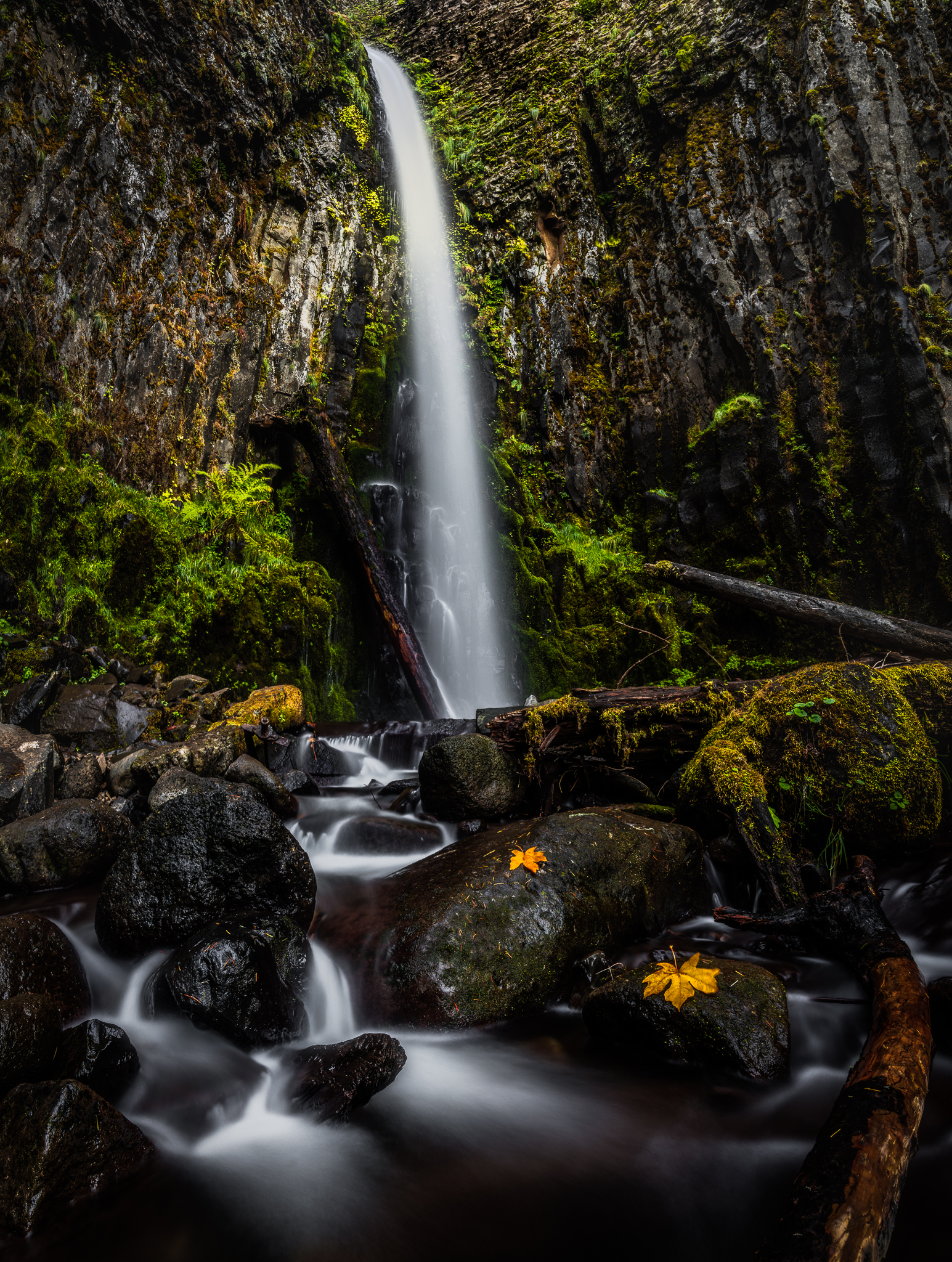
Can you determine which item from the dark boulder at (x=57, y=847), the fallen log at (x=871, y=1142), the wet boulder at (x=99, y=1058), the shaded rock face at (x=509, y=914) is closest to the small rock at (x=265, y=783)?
the dark boulder at (x=57, y=847)

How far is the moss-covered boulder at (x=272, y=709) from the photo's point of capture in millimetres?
6430

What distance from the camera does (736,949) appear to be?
317 centimetres

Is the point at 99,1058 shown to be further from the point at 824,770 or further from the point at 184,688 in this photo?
the point at 184,688

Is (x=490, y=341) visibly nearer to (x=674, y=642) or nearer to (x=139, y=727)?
(x=674, y=642)

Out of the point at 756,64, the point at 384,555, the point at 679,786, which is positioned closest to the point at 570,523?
the point at 384,555

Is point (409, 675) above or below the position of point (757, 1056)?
above

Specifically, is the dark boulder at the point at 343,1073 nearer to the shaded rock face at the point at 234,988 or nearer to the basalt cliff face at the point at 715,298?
the shaded rock face at the point at 234,988

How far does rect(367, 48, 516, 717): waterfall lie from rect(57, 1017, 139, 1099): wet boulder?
642cm

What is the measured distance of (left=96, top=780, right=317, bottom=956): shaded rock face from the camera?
10.6ft

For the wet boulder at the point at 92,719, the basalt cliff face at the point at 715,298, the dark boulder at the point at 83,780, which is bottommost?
the dark boulder at the point at 83,780

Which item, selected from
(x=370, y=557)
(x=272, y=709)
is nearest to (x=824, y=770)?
(x=272, y=709)

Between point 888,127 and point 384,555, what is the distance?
9.72 m

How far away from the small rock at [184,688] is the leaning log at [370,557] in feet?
9.08

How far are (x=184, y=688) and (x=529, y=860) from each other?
17.6 feet
